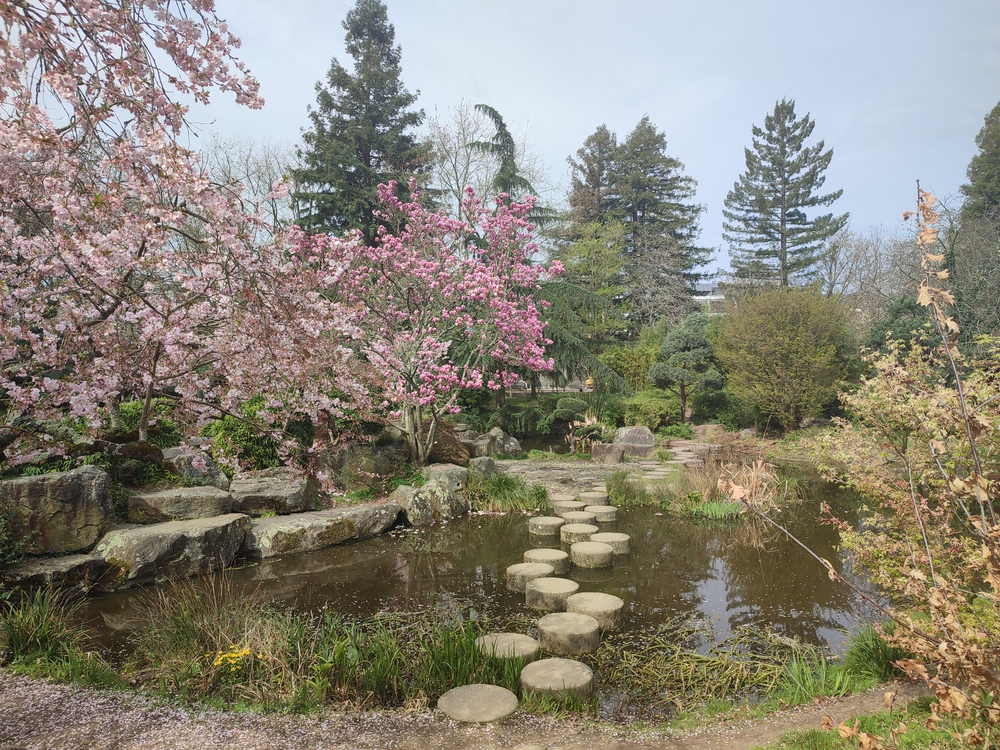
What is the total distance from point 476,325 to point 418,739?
9.39 metres

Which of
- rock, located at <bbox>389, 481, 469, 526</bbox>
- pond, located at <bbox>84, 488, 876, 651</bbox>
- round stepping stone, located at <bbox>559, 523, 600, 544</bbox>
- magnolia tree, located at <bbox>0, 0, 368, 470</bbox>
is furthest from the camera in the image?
rock, located at <bbox>389, 481, 469, 526</bbox>

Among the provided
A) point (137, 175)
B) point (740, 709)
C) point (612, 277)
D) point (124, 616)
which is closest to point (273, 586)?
point (124, 616)

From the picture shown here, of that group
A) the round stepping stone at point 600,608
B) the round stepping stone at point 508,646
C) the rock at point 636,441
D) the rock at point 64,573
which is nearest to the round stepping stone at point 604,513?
the round stepping stone at point 600,608

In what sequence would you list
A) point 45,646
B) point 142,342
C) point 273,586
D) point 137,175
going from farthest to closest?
1. point 273,586
2. point 142,342
3. point 45,646
4. point 137,175

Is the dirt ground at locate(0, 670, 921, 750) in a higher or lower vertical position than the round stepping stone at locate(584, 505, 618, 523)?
lower

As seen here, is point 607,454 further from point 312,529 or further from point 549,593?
point 549,593

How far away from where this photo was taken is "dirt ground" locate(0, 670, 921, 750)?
270cm

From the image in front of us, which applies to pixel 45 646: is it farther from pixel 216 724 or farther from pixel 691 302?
pixel 691 302

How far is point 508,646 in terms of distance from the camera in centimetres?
364

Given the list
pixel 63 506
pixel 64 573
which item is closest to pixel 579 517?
pixel 64 573

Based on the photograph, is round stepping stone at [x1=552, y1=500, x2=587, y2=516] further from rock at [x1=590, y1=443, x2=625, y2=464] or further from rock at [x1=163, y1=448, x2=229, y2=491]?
rock at [x1=590, y1=443, x2=625, y2=464]

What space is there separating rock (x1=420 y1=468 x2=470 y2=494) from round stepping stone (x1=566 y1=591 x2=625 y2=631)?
12.4ft

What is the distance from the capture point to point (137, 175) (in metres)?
3.33

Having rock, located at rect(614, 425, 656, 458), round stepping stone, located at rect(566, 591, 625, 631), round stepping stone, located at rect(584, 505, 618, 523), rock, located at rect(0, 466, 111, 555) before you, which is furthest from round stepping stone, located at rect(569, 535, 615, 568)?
rock, located at rect(614, 425, 656, 458)
